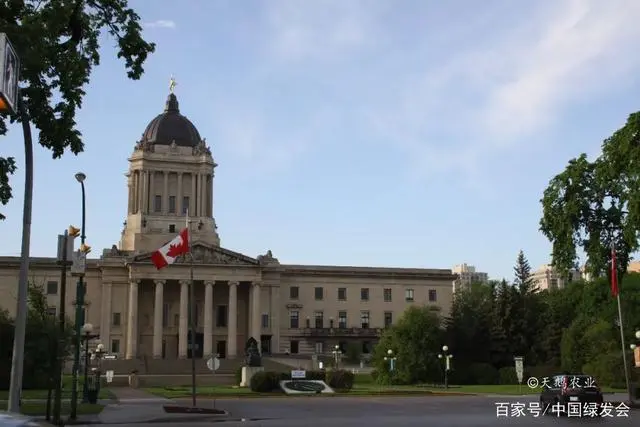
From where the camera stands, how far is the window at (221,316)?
10644cm

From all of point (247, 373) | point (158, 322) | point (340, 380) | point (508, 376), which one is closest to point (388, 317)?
point (158, 322)

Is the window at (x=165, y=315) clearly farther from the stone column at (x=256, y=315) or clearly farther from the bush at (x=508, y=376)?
the bush at (x=508, y=376)

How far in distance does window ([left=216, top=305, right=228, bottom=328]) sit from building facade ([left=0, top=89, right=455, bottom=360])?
0.14 metres

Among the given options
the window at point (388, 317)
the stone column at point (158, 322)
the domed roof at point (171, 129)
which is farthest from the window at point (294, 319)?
the domed roof at point (171, 129)

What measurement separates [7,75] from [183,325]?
9101 cm

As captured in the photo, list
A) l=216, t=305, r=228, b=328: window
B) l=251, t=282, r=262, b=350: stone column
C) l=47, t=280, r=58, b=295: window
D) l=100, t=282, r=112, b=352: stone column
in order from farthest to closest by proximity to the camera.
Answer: l=216, t=305, r=228, b=328: window
l=251, t=282, r=262, b=350: stone column
l=47, t=280, r=58, b=295: window
l=100, t=282, r=112, b=352: stone column

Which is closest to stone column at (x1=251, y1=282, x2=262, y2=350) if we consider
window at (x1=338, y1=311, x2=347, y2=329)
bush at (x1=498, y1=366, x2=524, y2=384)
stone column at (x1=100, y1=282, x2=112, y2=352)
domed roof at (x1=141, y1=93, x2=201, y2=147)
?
window at (x1=338, y1=311, x2=347, y2=329)

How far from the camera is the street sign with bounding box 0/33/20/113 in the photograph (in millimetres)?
11336

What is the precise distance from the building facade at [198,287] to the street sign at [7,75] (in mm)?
89452

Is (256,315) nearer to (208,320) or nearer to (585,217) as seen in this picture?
(208,320)

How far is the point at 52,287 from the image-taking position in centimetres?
10262

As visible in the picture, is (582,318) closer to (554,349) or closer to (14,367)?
(554,349)

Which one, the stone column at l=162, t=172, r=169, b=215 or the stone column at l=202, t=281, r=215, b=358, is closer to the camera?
the stone column at l=202, t=281, r=215, b=358

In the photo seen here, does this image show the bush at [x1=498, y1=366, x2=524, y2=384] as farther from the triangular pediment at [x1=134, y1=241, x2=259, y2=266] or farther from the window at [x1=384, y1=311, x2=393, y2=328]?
the triangular pediment at [x1=134, y1=241, x2=259, y2=266]
